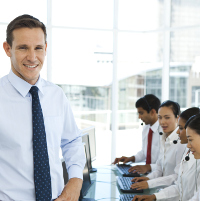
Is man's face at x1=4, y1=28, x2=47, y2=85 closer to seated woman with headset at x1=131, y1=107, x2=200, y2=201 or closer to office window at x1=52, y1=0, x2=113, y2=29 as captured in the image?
seated woman with headset at x1=131, y1=107, x2=200, y2=201

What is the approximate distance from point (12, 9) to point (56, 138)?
401 centimetres

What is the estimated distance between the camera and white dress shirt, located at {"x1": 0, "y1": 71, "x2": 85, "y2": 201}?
1.28m

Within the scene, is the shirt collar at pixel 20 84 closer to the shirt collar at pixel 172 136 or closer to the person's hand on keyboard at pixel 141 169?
the shirt collar at pixel 172 136

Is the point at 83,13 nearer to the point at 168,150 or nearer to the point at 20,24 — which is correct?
the point at 168,150

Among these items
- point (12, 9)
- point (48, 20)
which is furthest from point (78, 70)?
point (12, 9)

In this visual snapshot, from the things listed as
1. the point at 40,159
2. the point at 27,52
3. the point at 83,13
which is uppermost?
the point at 83,13

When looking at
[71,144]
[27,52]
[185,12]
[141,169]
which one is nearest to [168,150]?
[141,169]

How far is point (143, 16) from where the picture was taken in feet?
18.3

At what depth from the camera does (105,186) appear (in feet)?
9.91

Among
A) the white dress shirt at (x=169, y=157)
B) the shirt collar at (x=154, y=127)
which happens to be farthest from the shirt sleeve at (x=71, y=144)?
the shirt collar at (x=154, y=127)

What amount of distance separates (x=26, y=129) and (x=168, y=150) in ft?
6.72

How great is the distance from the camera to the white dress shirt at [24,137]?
1.28m

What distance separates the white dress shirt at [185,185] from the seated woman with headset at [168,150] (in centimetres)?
30

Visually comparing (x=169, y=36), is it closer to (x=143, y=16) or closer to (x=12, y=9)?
(x=143, y=16)
